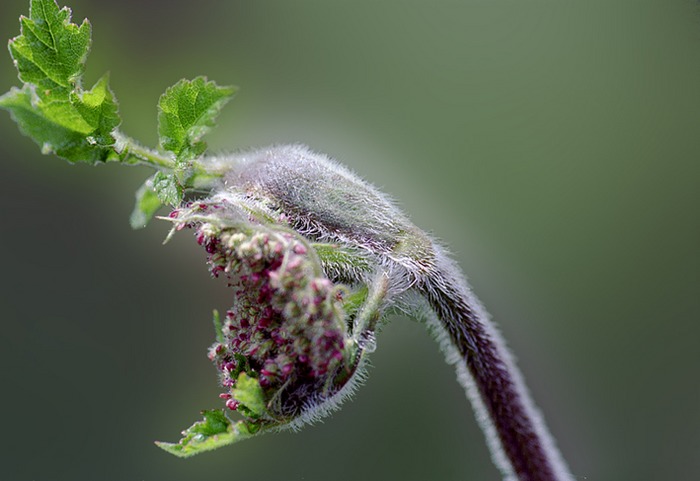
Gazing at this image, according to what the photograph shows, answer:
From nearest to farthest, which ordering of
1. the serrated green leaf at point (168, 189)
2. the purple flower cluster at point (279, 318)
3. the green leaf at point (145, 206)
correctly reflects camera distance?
the purple flower cluster at point (279, 318) → the serrated green leaf at point (168, 189) → the green leaf at point (145, 206)

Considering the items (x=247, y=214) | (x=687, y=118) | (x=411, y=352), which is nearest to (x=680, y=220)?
(x=687, y=118)

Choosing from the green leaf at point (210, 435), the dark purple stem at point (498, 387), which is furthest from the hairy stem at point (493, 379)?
the green leaf at point (210, 435)

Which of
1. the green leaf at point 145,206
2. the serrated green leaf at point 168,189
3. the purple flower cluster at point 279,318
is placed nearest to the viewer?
the purple flower cluster at point 279,318

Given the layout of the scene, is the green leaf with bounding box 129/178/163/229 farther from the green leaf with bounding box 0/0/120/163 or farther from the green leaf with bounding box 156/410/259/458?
the green leaf with bounding box 156/410/259/458

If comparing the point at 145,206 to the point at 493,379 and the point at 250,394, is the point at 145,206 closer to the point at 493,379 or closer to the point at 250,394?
the point at 250,394

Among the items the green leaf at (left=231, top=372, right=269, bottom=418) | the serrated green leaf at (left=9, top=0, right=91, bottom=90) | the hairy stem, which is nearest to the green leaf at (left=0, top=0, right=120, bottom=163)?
the serrated green leaf at (left=9, top=0, right=91, bottom=90)

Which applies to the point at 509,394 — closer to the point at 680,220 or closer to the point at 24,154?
the point at 680,220

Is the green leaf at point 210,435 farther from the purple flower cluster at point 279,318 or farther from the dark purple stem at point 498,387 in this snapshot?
the dark purple stem at point 498,387
